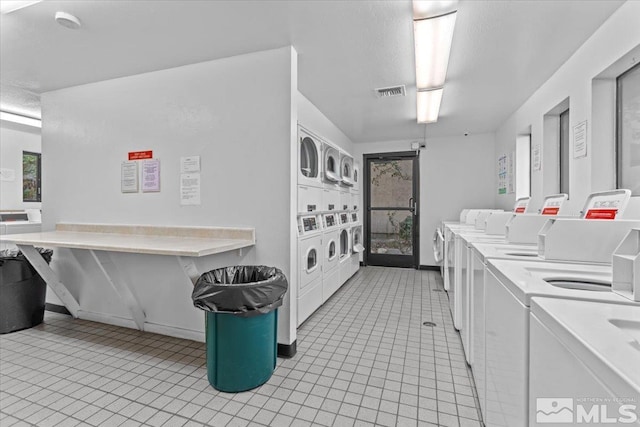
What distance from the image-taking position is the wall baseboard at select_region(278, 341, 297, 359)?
243 centimetres

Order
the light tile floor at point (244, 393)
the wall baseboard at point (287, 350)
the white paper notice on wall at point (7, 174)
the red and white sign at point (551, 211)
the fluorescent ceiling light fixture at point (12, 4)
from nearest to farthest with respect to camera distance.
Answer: the light tile floor at point (244, 393) → the fluorescent ceiling light fixture at point (12, 4) → the red and white sign at point (551, 211) → the wall baseboard at point (287, 350) → the white paper notice on wall at point (7, 174)

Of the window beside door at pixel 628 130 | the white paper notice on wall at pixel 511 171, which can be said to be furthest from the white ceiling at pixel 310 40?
the white paper notice on wall at pixel 511 171

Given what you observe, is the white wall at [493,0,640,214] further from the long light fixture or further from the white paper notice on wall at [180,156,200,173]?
the white paper notice on wall at [180,156,200,173]

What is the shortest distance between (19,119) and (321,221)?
4.67 m

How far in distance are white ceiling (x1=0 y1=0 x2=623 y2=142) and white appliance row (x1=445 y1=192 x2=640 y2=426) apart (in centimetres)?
142

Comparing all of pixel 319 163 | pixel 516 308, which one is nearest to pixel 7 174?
pixel 319 163

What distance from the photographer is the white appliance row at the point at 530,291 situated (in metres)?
0.87

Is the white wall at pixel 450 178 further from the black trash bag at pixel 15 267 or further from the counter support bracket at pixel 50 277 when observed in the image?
the black trash bag at pixel 15 267

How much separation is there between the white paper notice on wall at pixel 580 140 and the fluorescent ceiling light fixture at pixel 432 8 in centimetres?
144

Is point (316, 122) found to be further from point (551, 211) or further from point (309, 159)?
point (551, 211)

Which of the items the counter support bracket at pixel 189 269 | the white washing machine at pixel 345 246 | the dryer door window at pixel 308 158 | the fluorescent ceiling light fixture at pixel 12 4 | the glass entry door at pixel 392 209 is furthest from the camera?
the glass entry door at pixel 392 209

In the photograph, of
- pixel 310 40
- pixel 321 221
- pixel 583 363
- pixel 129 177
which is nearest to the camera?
pixel 583 363

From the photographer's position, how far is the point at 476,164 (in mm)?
5465

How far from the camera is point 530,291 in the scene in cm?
90
